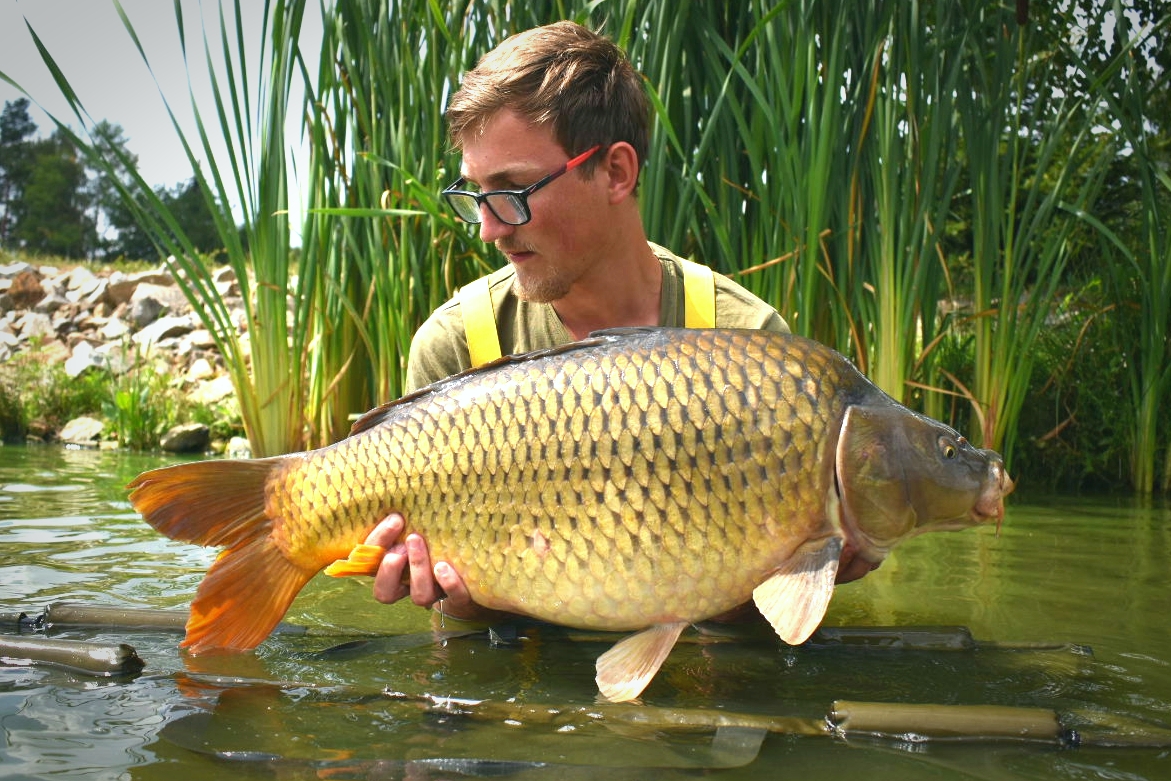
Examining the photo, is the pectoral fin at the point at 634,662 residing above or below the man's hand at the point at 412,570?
below

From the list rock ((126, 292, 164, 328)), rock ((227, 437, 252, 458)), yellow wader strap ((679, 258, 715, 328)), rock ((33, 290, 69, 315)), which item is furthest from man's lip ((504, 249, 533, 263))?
rock ((33, 290, 69, 315))

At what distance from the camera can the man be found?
223cm

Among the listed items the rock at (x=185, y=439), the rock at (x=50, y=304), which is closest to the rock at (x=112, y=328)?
the rock at (x=50, y=304)

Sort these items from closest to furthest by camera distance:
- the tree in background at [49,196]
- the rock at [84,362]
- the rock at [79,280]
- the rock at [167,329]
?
the rock at [84,362] → the rock at [167,329] → the rock at [79,280] → the tree in background at [49,196]

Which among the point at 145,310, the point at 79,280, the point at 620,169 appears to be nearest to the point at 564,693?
the point at 620,169

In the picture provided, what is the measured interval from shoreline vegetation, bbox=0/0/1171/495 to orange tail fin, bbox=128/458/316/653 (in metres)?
1.54

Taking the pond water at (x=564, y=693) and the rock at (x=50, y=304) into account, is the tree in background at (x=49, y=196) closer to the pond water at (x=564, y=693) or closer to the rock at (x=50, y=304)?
the rock at (x=50, y=304)

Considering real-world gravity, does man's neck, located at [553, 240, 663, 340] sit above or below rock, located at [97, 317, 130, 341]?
below

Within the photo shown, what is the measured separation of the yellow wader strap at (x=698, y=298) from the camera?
2.38 metres

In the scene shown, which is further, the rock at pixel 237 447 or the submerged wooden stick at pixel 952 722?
the rock at pixel 237 447

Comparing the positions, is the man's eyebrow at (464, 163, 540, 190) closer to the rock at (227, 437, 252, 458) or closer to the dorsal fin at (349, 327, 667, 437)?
the dorsal fin at (349, 327, 667, 437)

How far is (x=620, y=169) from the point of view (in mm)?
2385

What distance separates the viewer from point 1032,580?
2.74 m

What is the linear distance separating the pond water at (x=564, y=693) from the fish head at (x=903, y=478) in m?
0.26
